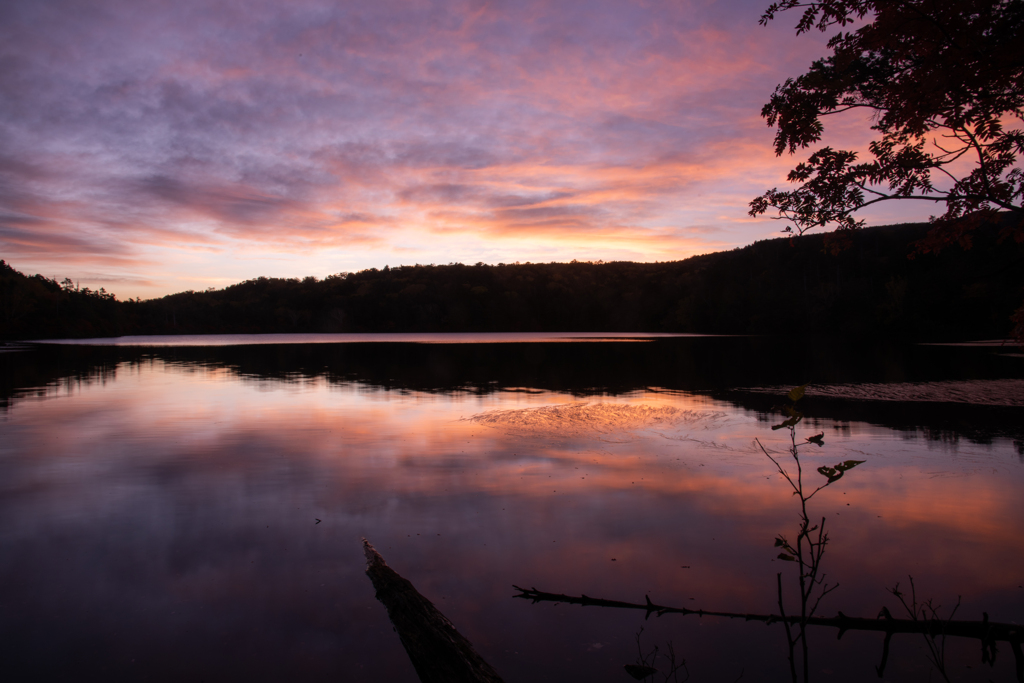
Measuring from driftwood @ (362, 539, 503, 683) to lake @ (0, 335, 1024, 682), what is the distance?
60cm

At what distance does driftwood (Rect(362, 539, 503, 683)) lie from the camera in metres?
3.75

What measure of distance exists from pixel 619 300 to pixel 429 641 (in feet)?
499

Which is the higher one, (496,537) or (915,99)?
(915,99)

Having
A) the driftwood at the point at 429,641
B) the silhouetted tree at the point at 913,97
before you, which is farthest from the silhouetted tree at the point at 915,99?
the driftwood at the point at 429,641

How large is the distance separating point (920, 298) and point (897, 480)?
92.1 meters

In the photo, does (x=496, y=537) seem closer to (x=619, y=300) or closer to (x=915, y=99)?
(x=915, y=99)

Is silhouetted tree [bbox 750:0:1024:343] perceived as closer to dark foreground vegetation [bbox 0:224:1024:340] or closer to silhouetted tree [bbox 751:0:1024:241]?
silhouetted tree [bbox 751:0:1024:241]

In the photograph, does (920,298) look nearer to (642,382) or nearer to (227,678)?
(642,382)

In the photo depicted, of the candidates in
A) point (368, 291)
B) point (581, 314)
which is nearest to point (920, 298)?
point (581, 314)

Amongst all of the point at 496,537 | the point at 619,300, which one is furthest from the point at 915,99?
the point at 619,300

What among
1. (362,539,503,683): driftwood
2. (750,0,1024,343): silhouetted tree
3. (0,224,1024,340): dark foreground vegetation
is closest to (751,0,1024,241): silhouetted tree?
(750,0,1024,343): silhouetted tree

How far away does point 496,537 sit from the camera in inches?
268

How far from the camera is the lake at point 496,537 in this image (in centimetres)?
463

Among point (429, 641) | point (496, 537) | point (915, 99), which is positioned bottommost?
point (496, 537)
